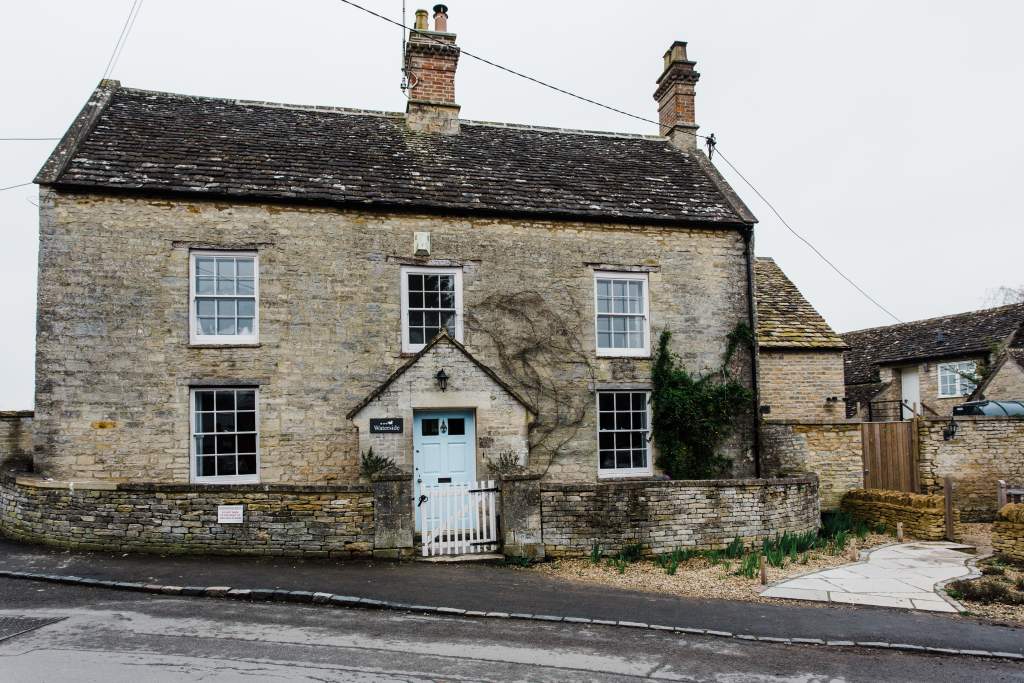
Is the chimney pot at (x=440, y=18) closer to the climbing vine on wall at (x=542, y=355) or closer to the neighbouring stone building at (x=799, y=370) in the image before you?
the climbing vine on wall at (x=542, y=355)

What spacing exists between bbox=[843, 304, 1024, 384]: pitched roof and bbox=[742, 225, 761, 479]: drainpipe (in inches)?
709

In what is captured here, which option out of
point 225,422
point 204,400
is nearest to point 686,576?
point 225,422

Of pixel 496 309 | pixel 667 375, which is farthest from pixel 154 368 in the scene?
pixel 667 375

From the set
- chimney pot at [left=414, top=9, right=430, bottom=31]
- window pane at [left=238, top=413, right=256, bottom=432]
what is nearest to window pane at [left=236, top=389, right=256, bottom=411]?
Result: window pane at [left=238, top=413, right=256, bottom=432]

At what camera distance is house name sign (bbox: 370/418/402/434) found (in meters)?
12.7

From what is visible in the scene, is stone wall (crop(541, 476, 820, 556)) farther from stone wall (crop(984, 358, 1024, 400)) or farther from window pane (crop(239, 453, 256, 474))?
stone wall (crop(984, 358, 1024, 400))

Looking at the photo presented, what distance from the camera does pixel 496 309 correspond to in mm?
15641

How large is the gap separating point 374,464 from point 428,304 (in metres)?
4.23

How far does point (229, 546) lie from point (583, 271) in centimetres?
938

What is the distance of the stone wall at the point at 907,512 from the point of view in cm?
1412

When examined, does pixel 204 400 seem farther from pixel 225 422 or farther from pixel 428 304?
pixel 428 304

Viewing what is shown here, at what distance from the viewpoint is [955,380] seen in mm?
30797

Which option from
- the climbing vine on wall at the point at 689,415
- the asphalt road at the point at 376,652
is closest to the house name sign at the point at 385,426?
the asphalt road at the point at 376,652

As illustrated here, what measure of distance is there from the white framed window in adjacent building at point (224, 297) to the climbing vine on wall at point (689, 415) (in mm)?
8969
